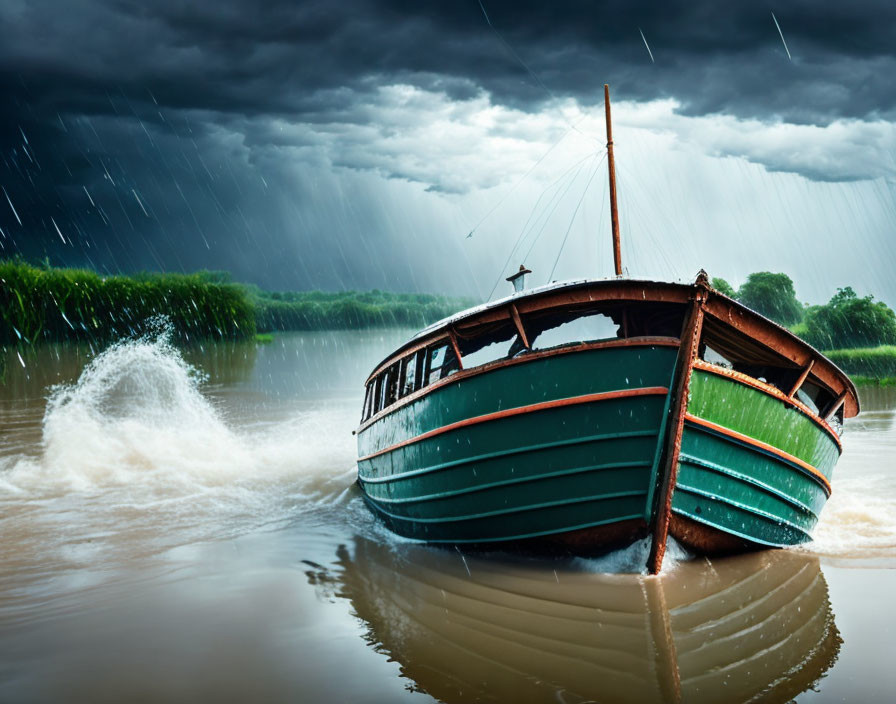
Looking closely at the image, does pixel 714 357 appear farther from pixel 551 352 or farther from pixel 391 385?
pixel 391 385

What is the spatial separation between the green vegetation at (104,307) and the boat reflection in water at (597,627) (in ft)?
81.1

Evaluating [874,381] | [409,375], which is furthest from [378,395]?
[874,381]

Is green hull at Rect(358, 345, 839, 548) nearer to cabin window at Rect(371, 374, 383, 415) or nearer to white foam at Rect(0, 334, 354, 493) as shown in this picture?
cabin window at Rect(371, 374, 383, 415)

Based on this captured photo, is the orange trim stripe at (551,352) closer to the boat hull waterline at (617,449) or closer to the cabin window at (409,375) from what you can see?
the boat hull waterline at (617,449)

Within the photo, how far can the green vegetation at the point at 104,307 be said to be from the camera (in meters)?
26.1

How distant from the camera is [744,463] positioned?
6.40 metres

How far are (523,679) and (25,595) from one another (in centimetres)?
474

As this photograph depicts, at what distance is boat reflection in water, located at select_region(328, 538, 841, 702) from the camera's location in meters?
4.41

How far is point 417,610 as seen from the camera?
580 cm

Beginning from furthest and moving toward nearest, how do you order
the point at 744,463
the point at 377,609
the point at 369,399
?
1. the point at 369,399
2. the point at 744,463
3. the point at 377,609

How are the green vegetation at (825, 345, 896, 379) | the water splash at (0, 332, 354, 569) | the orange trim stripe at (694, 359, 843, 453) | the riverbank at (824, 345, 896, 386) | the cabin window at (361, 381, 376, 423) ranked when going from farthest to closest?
the green vegetation at (825, 345, 896, 379), the riverbank at (824, 345, 896, 386), the cabin window at (361, 381, 376, 423), the water splash at (0, 332, 354, 569), the orange trim stripe at (694, 359, 843, 453)

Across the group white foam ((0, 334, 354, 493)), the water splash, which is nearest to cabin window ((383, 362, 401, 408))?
the water splash

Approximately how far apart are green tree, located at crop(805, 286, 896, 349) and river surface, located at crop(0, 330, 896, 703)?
67.0 feet

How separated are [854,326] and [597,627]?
2897 cm
